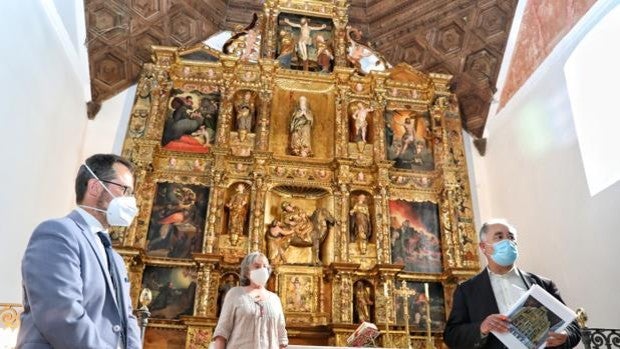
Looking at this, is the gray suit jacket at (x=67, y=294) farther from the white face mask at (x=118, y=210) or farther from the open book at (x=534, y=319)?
the open book at (x=534, y=319)

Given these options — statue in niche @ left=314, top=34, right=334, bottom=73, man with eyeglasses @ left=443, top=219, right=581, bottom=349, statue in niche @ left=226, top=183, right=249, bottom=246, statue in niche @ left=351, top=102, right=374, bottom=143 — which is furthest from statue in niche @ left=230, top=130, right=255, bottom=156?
man with eyeglasses @ left=443, top=219, right=581, bottom=349

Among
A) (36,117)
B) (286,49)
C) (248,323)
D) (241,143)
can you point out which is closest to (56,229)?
(248,323)

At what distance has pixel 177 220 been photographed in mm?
9000

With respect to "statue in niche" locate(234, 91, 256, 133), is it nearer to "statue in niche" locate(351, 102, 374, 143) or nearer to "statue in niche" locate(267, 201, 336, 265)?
"statue in niche" locate(267, 201, 336, 265)

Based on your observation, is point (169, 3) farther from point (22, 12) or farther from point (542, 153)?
point (542, 153)

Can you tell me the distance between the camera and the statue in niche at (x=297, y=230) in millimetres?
8875

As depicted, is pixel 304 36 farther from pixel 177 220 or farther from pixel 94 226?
pixel 94 226

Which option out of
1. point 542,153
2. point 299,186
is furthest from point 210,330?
point 542,153

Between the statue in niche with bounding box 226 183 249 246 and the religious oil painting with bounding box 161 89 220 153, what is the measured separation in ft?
3.76

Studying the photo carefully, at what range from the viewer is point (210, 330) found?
786 centimetres

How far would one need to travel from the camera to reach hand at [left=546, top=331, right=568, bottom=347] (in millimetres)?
3055

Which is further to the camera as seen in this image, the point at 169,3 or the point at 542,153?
the point at 169,3

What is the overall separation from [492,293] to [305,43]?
8558 mm

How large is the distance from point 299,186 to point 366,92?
8.55ft
